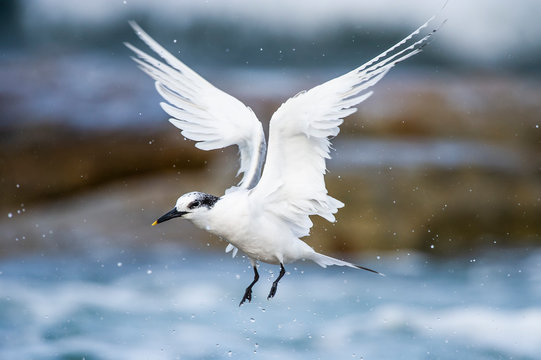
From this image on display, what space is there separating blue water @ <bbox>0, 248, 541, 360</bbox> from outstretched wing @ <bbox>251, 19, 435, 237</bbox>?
2033mm

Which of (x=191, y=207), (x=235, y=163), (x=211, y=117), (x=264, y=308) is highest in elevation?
(x=235, y=163)

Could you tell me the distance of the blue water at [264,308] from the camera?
4680mm

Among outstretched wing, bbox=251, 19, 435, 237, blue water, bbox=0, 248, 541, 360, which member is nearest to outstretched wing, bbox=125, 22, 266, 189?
outstretched wing, bbox=251, 19, 435, 237

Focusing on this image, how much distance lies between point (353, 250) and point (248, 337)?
0.93 m

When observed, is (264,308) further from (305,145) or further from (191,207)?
(191,207)

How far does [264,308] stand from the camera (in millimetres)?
5273

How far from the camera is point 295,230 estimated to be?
2.84 m

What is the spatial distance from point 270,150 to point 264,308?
2816mm

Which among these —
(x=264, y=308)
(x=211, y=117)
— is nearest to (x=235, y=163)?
(x=264, y=308)

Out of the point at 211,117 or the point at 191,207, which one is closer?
the point at 191,207

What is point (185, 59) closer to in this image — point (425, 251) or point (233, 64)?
point (233, 64)

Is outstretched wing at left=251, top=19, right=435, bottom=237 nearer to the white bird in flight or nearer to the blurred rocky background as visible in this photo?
the white bird in flight

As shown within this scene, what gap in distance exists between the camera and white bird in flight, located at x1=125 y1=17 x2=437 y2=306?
2.48m

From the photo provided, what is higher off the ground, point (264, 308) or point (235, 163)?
point (235, 163)
